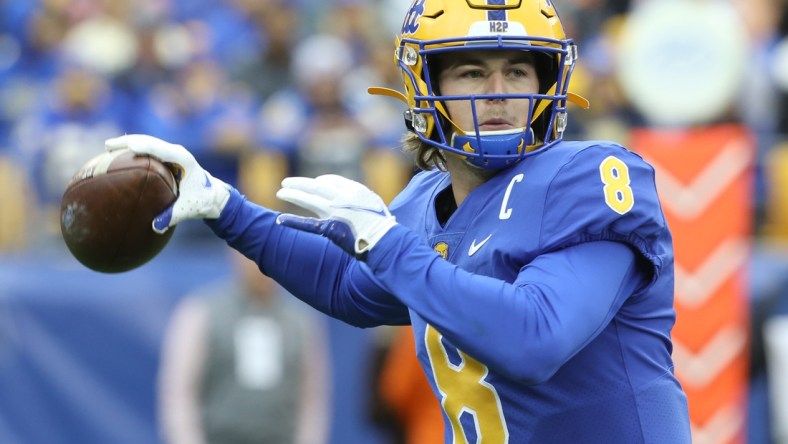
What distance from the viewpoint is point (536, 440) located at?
2732mm

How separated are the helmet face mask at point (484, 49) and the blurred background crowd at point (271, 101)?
3241 millimetres

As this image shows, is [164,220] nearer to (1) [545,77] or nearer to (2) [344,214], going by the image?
(2) [344,214]

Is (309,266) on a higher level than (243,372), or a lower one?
higher

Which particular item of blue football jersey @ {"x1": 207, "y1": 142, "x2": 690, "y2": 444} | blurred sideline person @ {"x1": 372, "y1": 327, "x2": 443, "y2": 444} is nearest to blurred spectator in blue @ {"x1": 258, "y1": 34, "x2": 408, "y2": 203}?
blurred sideline person @ {"x1": 372, "y1": 327, "x2": 443, "y2": 444}

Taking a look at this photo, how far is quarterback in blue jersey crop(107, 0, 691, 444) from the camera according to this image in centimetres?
250

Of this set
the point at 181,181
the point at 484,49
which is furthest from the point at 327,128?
the point at 484,49

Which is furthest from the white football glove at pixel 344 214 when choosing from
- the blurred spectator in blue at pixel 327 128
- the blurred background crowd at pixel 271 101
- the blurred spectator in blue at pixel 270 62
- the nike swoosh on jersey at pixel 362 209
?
the blurred spectator in blue at pixel 270 62

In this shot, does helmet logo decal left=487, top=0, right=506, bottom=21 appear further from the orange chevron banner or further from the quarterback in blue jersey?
the orange chevron banner

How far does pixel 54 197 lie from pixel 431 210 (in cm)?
416

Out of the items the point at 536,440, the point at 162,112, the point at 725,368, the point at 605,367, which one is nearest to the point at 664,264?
the point at 605,367

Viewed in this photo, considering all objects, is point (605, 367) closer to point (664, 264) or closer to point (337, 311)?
point (664, 264)

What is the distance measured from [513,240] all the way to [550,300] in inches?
9.3

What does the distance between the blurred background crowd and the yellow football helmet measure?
10.6 feet

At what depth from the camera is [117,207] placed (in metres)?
2.97
